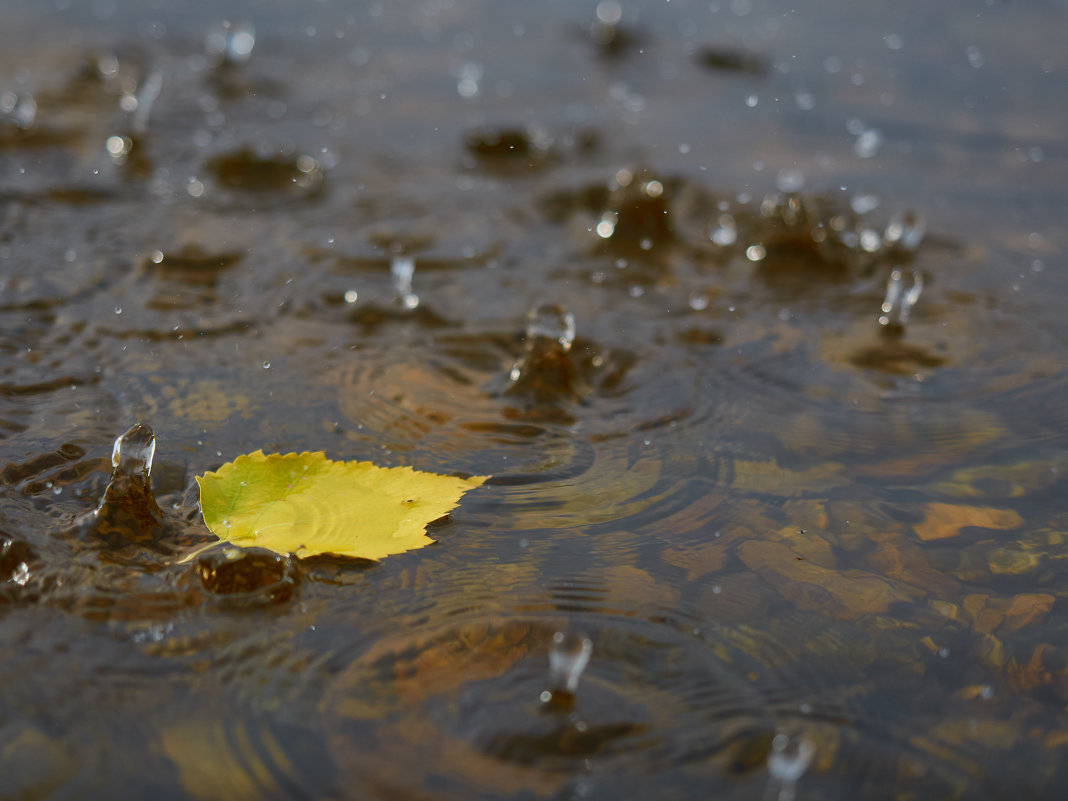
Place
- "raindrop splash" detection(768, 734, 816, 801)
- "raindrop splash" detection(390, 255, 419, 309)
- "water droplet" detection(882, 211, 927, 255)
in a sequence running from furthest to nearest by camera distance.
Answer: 1. "water droplet" detection(882, 211, 927, 255)
2. "raindrop splash" detection(390, 255, 419, 309)
3. "raindrop splash" detection(768, 734, 816, 801)

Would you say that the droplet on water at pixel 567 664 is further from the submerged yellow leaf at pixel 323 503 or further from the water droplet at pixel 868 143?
the water droplet at pixel 868 143

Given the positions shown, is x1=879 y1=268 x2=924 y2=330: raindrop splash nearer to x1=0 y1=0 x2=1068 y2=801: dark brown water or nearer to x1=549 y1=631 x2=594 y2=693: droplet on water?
x1=0 y1=0 x2=1068 y2=801: dark brown water

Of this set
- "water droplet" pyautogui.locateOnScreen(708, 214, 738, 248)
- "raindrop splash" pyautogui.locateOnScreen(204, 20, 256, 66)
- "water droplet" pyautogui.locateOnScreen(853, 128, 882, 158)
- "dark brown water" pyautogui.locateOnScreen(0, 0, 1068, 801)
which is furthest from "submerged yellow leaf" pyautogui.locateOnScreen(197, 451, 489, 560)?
"raindrop splash" pyautogui.locateOnScreen(204, 20, 256, 66)

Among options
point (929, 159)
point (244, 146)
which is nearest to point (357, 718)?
point (244, 146)

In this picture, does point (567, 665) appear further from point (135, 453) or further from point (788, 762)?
point (135, 453)

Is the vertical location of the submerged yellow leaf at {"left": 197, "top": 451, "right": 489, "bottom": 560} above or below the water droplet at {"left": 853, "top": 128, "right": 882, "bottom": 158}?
below

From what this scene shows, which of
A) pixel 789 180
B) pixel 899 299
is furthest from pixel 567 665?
pixel 789 180
